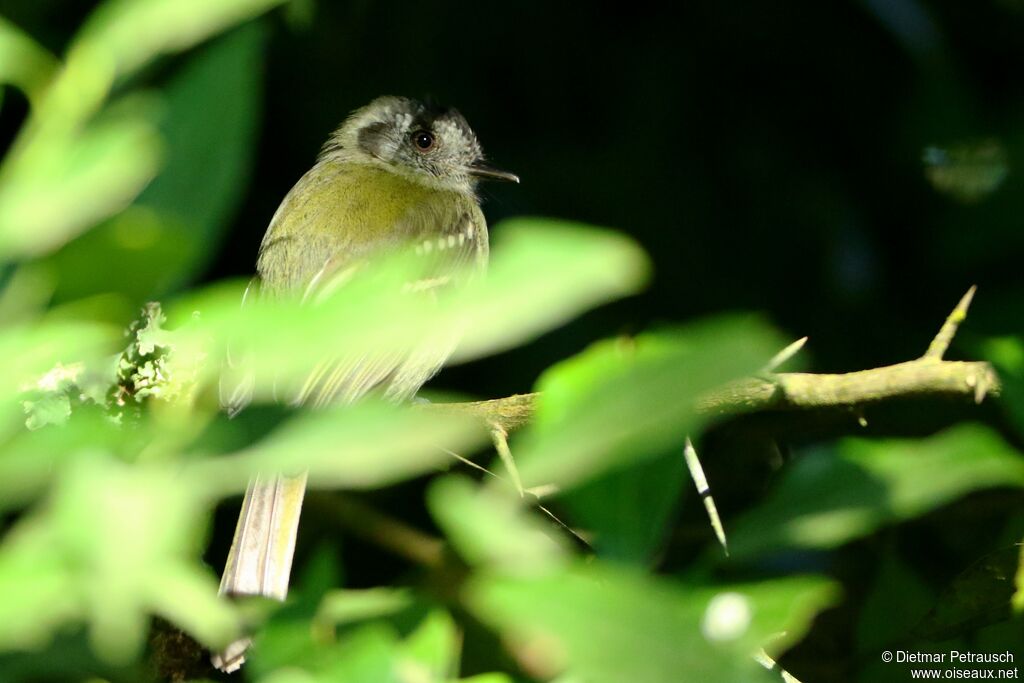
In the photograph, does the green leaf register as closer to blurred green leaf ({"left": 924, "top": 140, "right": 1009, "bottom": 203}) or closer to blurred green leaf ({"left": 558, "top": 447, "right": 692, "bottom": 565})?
blurred green leaf ({"left": 558, "top": 447, "right": 692, "bottom": 565})

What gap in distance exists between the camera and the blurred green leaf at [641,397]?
0.88m

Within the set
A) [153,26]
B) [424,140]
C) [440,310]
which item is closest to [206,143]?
[153,26]

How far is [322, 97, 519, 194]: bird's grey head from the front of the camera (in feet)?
16.3

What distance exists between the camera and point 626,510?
1088mm

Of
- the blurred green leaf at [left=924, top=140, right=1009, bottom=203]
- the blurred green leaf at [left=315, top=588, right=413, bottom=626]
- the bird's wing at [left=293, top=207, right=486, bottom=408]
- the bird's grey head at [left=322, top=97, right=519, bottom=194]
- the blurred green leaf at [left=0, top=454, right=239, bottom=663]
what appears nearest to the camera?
the blurred green leaf at [left=0, top=454, right=239, bottom=663]

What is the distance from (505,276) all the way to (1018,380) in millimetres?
796

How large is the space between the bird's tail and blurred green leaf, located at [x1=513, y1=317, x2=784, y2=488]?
1.53 m

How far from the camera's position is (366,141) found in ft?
17.1

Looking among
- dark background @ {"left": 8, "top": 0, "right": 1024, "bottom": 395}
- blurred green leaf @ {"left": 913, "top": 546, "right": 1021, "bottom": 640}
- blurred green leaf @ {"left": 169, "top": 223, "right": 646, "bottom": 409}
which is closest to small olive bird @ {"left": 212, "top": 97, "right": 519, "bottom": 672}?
dark background @ {"left": 8, "top": 0, "right": 1024, "bottom": 395}

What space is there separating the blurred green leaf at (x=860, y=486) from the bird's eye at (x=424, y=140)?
4.21 metres

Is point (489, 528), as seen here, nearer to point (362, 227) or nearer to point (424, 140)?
point (362, 227)

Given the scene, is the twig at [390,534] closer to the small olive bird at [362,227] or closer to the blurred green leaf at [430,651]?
the blurred green leaf at [430,651]

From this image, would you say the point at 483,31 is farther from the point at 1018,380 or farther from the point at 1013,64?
the point at 1018,380

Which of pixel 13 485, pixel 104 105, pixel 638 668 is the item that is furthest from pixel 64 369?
pixel 638 668
